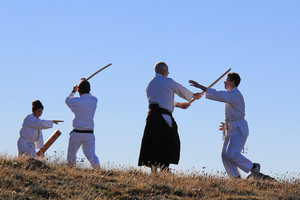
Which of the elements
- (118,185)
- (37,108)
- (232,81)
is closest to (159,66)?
(232,81)

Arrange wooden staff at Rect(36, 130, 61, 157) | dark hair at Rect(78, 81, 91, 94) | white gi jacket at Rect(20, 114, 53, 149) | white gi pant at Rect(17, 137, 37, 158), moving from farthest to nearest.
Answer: wooden staff at Rect(36, 130, 61, 157)
white gi pant at Rect(17, 137, 37, 158)
white gi jacket at Rect(20, 114, 53, 149)
dark hair at Rect(78, 81, 91, 94)

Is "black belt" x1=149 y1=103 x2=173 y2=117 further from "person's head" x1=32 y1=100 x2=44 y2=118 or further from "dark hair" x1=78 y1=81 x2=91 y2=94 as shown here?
"person's head" x1=32 y1=100 x2=44 y2=118

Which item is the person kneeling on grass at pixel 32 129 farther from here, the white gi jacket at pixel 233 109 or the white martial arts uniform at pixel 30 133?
the white gi jacket at pixel 233 109

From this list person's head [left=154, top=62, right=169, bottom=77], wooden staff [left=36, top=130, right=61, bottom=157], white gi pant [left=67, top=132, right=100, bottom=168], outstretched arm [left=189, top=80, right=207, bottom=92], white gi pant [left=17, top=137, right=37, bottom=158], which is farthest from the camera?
wooden staff [left=36, top=130, right=61, bottom=157]

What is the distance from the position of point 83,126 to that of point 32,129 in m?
2.18

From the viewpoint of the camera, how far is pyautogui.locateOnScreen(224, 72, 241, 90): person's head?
544 inches

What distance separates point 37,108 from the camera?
51.7ft

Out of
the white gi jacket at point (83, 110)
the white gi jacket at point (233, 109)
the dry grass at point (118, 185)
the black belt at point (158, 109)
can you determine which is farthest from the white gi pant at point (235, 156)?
the white gi jacket at point (83, 110)

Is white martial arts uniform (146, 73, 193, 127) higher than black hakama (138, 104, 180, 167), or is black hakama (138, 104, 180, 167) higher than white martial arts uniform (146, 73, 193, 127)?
white martial arts uniform (146, 73, 193, 127)

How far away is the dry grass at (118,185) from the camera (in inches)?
413

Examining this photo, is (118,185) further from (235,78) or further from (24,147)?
(24,147)

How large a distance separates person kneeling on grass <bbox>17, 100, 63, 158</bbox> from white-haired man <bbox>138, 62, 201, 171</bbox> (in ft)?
11.1

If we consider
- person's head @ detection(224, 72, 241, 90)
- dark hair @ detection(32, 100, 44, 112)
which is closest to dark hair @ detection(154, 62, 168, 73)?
person's head @ detection(224, 72, 241, 90)

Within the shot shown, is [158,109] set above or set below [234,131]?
above
